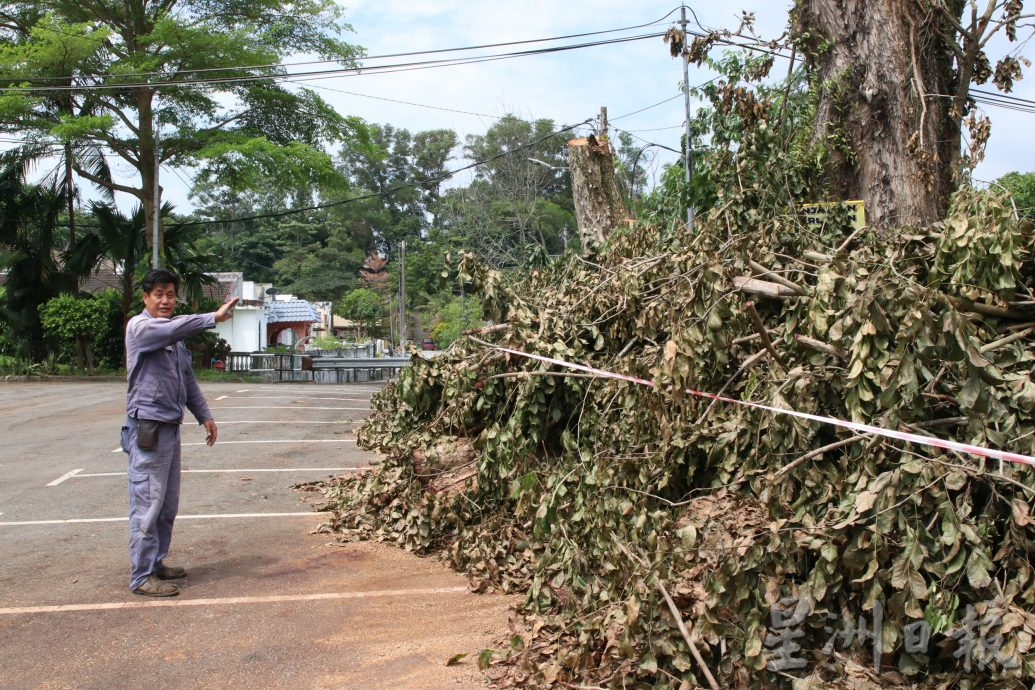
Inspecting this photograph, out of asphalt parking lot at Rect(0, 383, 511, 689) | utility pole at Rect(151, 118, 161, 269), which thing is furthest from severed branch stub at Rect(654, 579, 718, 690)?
utility pole at Rect(151, 118, 161, 269)

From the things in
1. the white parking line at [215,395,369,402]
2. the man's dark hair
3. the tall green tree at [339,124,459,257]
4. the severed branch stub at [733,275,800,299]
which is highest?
the tall green tree at [339,124,459,257]

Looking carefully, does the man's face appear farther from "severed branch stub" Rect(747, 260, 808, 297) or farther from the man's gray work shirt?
"severed branch stub" Rect(747, 260, 808, 297)

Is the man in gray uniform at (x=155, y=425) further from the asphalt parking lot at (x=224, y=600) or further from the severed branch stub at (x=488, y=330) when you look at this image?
the severed branch stub at (x=488, y=330)

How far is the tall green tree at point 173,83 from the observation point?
24.3 metres

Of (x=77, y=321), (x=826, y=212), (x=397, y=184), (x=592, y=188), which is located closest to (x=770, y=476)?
(x=826, y=212)

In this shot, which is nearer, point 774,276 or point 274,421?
point 774,276

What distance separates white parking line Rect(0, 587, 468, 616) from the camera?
16.1ft

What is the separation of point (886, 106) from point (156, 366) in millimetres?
5791

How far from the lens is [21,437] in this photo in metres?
12.0

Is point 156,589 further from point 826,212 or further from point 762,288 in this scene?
point 826,212

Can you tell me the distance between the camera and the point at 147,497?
5211mm

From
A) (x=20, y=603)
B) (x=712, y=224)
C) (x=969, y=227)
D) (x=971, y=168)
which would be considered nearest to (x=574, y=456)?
(x=712, y=224)

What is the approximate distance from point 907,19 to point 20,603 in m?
7.41

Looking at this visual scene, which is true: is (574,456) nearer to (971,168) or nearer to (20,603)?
(20,603)
